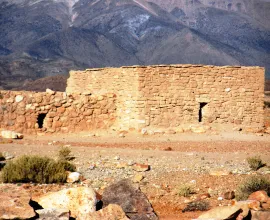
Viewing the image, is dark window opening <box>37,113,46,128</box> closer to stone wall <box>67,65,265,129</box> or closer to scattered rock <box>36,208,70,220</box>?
stone wall <box>67,65,265,129</box>

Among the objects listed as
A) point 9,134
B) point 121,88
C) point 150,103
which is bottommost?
point 9,134

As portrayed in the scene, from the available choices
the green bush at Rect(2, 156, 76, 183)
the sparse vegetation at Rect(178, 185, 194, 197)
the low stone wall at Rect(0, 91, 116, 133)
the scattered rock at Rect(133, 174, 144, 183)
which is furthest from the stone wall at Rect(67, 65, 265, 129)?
the sparse vegetation at Rect(178, 185, 194, 197)

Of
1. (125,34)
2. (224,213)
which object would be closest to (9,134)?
(224,213)

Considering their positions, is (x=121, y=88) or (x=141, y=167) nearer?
(x=141, y=167)

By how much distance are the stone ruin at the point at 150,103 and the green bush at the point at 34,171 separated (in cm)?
728

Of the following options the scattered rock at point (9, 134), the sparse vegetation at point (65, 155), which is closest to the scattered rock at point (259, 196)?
the sparse vegetation at point (65, 155)

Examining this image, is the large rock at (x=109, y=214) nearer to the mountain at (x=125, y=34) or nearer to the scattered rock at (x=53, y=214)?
the scattered rock at (x=53, y=214)

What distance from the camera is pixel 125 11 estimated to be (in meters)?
129

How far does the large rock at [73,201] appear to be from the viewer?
6.50 meters

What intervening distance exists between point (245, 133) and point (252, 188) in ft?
28.8

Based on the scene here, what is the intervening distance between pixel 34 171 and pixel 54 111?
25.4 ft

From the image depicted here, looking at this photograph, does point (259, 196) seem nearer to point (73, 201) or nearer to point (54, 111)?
point (73, 201)

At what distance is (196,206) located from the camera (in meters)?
7.26

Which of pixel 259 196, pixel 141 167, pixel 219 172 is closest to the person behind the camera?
pixel 259 196
